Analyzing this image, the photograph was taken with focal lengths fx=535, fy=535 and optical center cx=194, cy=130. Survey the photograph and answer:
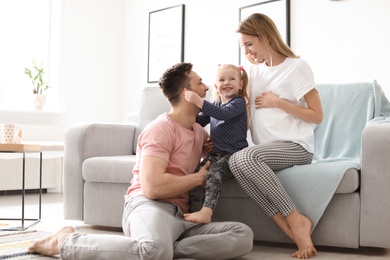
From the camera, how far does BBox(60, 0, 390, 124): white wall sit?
133 inches

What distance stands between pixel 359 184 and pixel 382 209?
13 cm

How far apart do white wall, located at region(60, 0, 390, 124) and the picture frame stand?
6 centimetres

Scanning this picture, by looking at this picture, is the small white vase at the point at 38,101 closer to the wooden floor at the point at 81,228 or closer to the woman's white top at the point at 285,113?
the wooden floor at the point at 81,228

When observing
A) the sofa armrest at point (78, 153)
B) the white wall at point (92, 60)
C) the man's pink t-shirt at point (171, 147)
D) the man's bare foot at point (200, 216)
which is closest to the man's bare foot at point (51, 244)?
the man's pink t-shirt at point (171, 147)

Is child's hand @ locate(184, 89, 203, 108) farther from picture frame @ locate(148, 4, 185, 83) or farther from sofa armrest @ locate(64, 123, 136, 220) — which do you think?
picture frame @ locate(148, 4, 185, 83)

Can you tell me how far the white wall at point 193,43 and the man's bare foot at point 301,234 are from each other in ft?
4.77

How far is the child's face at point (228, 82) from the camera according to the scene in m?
2.24

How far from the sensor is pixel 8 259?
1.97m

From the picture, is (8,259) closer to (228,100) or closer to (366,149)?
(228,100)

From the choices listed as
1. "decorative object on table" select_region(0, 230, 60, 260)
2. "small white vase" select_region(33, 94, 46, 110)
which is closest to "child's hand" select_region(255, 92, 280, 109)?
"decorative object on table" select_region(0, 230, 60, 260)

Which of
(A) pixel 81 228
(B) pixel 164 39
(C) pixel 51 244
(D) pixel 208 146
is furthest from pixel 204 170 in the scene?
(B) pixel 164 39

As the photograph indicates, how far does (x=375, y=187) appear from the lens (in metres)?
2.15

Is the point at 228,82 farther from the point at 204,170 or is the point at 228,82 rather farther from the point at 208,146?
the point at 204,170

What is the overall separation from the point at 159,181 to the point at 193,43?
2.77 metres
